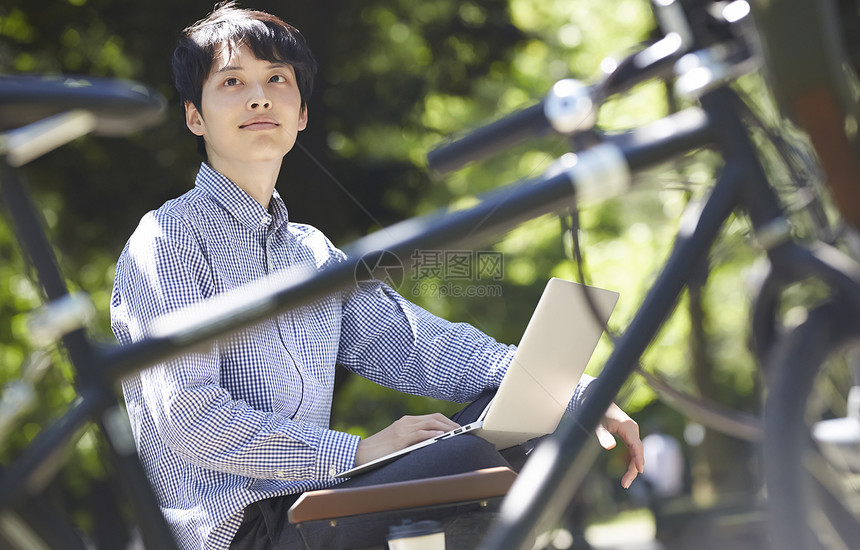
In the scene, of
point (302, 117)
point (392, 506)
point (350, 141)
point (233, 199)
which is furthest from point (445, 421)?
point (350, 141)

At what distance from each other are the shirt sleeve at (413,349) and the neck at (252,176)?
11.3 inches

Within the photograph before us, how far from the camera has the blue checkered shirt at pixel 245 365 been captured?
5.13ft

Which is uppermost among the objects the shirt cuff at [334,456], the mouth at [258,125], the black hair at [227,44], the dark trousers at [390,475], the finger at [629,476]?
the black hair at [227,44]

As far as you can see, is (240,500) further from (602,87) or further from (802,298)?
(802,298)

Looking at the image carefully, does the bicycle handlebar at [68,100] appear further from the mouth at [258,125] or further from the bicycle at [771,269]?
the mouth at [258,125]

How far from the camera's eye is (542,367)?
1600 millimetres

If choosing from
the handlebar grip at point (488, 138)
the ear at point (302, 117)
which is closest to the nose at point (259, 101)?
the ear at point (302, 117)

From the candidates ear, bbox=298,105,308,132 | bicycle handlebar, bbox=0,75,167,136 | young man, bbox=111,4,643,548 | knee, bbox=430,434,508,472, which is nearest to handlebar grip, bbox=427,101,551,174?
bicycle handlebar, bbox=0,75,167,136

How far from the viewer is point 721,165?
2.97 ft

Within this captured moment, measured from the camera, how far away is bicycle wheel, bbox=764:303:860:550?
0.77 meters

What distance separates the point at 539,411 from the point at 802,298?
84 cm

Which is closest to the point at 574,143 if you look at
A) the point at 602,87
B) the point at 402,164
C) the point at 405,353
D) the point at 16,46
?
the point at 602,87

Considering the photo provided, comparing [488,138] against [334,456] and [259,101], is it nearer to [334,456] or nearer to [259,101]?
[334,456]

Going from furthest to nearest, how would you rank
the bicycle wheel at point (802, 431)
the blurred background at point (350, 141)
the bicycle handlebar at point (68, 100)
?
the blurred background at point (350, 141) < the bicycle handlebar at point (68, 100) < the bicycle wheel at point (802, 431)
